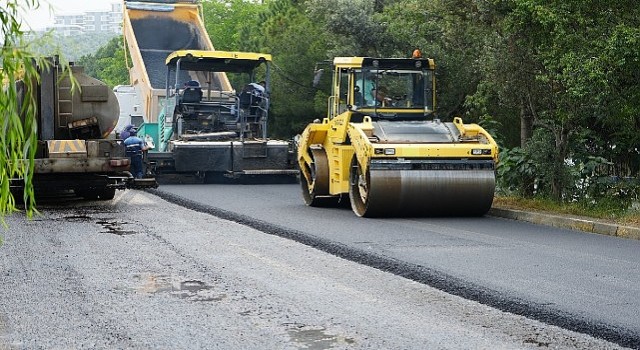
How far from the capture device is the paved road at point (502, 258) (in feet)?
25.0

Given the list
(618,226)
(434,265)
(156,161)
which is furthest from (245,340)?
(156,161)

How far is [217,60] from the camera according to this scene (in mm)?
25703

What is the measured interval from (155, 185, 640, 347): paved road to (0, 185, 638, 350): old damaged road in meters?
0.05

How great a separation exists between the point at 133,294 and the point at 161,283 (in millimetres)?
606

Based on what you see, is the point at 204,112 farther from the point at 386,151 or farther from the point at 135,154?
the point at 386,151

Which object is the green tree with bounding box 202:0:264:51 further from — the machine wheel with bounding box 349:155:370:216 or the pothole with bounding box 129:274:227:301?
the pothole with bounding box 129:274:227:301

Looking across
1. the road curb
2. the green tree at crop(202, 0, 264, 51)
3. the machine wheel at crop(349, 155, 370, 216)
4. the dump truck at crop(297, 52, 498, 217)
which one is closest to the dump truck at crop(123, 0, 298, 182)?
the dump truck at crop(297, 52, 498, 217)

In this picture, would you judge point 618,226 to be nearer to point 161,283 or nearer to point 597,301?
point 597,301

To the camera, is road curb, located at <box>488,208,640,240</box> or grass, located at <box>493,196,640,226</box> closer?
road curb, located at <box>488,208,640,240</box>

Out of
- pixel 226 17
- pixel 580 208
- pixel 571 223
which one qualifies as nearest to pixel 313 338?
pixel 571 223

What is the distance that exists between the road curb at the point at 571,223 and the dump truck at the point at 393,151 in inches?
22.2

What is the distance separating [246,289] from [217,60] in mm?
17636

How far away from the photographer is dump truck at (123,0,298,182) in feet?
78.8

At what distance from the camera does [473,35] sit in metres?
18.6
